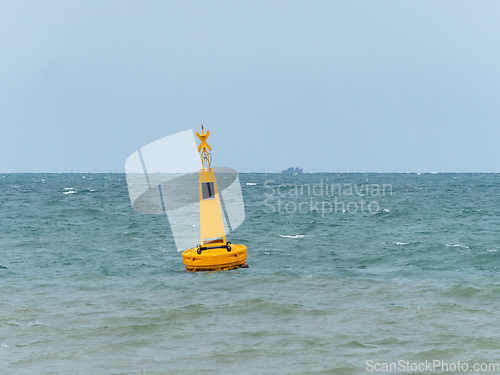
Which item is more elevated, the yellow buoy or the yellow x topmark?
the yellow x topmark

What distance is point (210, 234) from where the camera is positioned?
18.9 metres

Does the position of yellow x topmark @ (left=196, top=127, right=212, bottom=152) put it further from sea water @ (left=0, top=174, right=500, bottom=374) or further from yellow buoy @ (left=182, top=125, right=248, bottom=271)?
sea water @ (left=0, top=174, right=500, bottom=374)

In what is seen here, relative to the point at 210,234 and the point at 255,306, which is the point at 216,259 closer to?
the point at 210,234

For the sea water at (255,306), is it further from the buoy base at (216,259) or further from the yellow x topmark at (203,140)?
the yellow x topmark at (203,140)

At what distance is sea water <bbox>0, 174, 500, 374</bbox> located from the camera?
396 inches

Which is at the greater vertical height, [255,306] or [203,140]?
[203,140]

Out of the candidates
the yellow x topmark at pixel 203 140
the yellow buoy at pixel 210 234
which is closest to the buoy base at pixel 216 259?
the yellow buoy at pixel 210 234

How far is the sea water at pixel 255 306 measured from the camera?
10.1 meters

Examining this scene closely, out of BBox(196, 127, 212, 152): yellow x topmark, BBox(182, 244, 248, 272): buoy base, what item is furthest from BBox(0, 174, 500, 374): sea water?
BBox(196, 127, 212, 152): yellow x topmark

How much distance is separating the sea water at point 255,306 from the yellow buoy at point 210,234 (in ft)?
1.64

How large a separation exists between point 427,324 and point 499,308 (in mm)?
2799

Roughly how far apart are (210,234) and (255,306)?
207 inches

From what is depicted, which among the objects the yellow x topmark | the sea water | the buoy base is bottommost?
the sea water

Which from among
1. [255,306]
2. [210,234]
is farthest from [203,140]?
[255,306]
